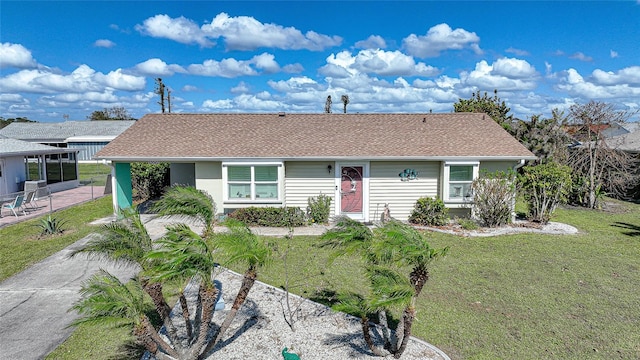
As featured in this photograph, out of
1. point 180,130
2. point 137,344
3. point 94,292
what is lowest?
point 137,344

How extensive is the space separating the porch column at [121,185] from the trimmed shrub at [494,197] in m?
12.2

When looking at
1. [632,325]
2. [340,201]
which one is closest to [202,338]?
[632,325]

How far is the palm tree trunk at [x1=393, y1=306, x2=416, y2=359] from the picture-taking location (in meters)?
4.82

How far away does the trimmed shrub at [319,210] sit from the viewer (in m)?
14.0

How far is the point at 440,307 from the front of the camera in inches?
282

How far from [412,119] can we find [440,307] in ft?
35.0

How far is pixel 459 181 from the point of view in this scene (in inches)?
550

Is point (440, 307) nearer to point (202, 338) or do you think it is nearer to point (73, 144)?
point (202, 338)

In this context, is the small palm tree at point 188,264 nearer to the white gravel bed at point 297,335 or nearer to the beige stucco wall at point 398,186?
the white gravel bed at point 297,335

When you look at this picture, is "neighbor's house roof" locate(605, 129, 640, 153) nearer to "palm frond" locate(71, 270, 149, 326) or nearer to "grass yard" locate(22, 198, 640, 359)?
"grass yard" locate(22, 198, 640, 359)

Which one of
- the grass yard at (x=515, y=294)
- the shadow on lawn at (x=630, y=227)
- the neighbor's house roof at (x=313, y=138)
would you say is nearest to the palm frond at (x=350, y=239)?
the grass yard at (x=515, y=294)

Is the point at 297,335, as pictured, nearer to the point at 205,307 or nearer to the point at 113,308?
the point at 205,307

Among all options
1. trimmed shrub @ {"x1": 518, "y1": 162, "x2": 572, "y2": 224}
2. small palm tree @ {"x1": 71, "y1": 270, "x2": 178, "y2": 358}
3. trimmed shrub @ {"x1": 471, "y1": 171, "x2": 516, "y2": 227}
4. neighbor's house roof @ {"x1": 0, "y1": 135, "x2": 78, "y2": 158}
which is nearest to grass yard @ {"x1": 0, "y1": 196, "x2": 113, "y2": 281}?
neighbor's house roof @ {"x1": 0, "y1": 135, "x2": 78, "y2": 158}

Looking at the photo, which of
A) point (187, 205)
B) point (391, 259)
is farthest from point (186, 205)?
point (391, 259)
